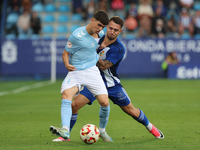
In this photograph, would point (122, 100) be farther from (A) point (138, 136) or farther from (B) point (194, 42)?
(B) point (194, 42)

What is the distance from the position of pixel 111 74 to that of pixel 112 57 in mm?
307

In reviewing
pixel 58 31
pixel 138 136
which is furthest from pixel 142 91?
pixel 58 31

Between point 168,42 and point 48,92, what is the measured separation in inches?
312

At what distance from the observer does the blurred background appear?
18.0 metres

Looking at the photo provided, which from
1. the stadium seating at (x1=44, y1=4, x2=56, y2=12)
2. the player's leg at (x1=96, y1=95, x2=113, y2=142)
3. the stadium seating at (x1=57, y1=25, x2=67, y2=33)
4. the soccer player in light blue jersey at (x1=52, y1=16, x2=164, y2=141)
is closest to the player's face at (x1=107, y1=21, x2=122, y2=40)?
the soccer player in light blue jersey at (x1=52, y1=16, x2=164, y2=141)

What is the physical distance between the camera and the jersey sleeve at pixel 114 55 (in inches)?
221

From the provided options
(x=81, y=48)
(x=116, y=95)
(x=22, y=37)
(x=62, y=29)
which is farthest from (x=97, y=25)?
(x=62, y=29)

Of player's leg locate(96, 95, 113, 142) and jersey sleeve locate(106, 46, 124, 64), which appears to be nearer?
player's leg locate(96, 95, 113, 142)

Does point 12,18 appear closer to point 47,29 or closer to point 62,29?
point 47,29

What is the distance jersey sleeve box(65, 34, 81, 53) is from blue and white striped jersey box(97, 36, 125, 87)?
23.6 inches

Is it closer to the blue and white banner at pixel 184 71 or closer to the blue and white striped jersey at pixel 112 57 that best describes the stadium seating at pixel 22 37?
the blue and white banner at pixel 184 71

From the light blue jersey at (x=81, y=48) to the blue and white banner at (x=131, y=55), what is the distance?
41.9ft

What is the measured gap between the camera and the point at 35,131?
247 inches

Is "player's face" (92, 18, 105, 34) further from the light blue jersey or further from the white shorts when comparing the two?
the white shorts
